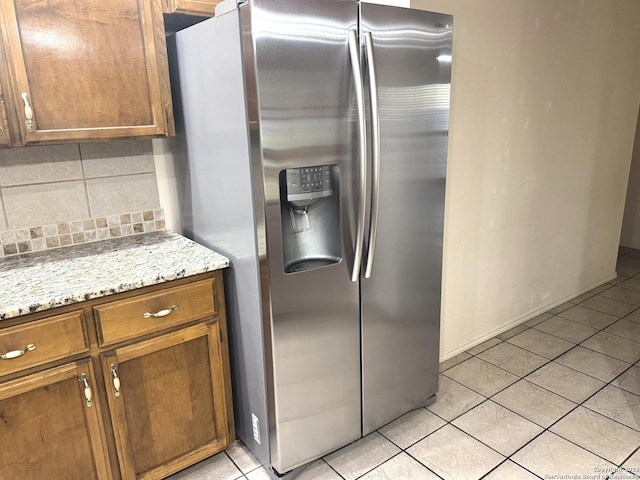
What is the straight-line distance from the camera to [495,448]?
2.04m

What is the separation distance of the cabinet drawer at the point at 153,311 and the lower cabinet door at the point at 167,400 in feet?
0.16

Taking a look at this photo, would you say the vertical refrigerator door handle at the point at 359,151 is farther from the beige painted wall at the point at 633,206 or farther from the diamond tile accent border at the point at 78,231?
the beige painted wall at the point at 633,206

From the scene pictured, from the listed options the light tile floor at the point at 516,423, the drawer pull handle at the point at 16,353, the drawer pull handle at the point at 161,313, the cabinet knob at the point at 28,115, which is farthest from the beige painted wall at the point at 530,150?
the drawer pull handle at the point at 16,353

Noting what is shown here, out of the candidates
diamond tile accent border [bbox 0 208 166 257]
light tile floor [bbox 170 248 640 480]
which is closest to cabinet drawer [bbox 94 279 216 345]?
diamond tile accent border [bbox 0 208 166 257]

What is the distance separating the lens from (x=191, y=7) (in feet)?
5.75

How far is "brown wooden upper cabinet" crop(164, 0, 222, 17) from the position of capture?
1.72 metres

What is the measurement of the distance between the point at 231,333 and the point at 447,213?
50.4 inches

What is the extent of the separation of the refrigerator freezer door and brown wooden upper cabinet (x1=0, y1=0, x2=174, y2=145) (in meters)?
0.77

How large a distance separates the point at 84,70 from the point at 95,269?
0.67 m

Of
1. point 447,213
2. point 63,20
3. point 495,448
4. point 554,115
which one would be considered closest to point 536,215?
point 554,115

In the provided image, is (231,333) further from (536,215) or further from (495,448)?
(536,215)

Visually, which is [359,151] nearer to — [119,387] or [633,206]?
[119,387]

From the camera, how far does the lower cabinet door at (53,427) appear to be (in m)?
1.43

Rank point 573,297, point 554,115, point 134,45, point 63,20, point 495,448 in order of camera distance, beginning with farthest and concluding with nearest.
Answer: point 573,297
point 554,115
point 495,448
point 134,45
point 63,20
